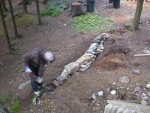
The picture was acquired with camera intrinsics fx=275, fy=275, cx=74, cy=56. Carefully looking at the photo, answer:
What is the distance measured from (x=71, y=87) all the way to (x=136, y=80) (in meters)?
2.03

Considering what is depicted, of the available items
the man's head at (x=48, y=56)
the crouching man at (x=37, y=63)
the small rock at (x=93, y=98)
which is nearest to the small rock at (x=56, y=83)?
the crouching man at (x=37, y=63)

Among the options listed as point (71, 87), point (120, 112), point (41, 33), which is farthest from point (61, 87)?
point (41, 33)

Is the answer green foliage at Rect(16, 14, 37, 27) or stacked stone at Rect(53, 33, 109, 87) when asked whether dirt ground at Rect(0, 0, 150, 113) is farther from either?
green foliage at Rect(16, 14, 37, 27)

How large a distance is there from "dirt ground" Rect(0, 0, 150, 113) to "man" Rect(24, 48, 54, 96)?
0.46 m

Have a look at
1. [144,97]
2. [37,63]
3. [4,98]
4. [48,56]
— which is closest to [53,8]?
[4,98]

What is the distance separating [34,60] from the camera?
301 inches

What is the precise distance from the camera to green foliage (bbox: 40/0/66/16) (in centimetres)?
1638

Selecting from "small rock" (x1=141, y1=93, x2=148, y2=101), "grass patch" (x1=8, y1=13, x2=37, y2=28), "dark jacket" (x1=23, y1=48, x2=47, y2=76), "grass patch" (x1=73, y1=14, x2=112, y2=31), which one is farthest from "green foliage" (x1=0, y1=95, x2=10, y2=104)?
"grass patch" (x1=8, y1=13, x2=37, y2=28)

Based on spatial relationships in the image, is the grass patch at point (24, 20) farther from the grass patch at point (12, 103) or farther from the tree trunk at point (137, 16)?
the grass patch at point (12, 103)

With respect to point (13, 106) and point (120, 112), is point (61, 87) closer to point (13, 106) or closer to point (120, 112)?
point (13, 106)

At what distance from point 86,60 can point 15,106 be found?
9.69 ft

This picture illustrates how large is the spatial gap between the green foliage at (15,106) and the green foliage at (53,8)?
835 centimetres

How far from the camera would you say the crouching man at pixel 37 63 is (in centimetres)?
735

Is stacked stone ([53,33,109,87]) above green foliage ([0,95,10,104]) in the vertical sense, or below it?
above
